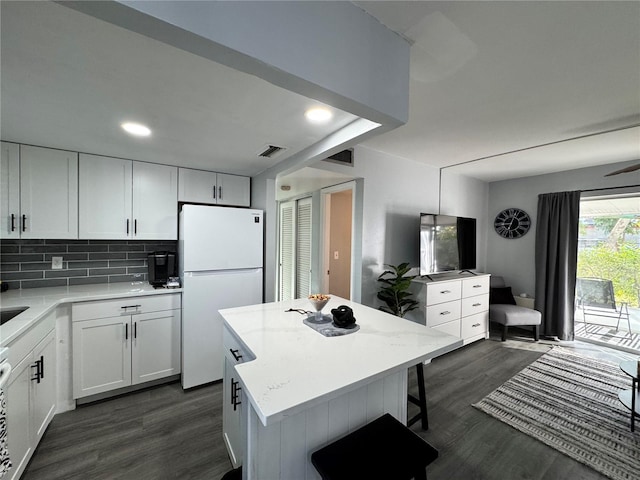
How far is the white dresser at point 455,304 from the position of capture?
10.0ft

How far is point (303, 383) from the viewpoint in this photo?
971 mm

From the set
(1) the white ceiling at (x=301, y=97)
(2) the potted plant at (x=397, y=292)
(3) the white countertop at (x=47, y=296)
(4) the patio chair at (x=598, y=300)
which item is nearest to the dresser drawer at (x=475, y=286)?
(2) the potted plant at (x=397, y=292)

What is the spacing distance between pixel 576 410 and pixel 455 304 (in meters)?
1.35

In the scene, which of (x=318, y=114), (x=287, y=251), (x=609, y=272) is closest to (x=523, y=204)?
(x=609, y=272)

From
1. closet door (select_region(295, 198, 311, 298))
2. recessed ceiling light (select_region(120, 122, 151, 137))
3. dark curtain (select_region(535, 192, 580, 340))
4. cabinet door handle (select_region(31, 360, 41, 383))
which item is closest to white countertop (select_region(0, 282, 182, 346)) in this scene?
cabinet door handle (select_region(31, 360, 41, 383))

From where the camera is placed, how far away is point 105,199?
2416 mm

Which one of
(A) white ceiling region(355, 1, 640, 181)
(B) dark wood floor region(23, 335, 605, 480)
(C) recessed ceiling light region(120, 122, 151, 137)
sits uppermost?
(A) white ceiling region(355, 1, 640, 181)

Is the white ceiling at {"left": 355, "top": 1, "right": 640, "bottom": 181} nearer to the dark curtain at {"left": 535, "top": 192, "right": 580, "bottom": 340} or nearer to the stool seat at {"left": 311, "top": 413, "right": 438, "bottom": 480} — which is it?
the dark curtain at {"left": 535, "top": 192, "right": 580, "bottom": 340}

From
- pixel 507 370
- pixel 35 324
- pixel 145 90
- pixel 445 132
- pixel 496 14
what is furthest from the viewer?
pixel 507 370

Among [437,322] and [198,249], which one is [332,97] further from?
[437,322]

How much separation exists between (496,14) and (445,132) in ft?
4.45

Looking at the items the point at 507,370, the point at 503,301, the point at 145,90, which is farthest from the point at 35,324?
the point at 503,301

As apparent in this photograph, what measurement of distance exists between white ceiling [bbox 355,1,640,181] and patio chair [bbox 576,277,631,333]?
1.81 meters

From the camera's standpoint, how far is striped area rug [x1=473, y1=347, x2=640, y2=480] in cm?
175
